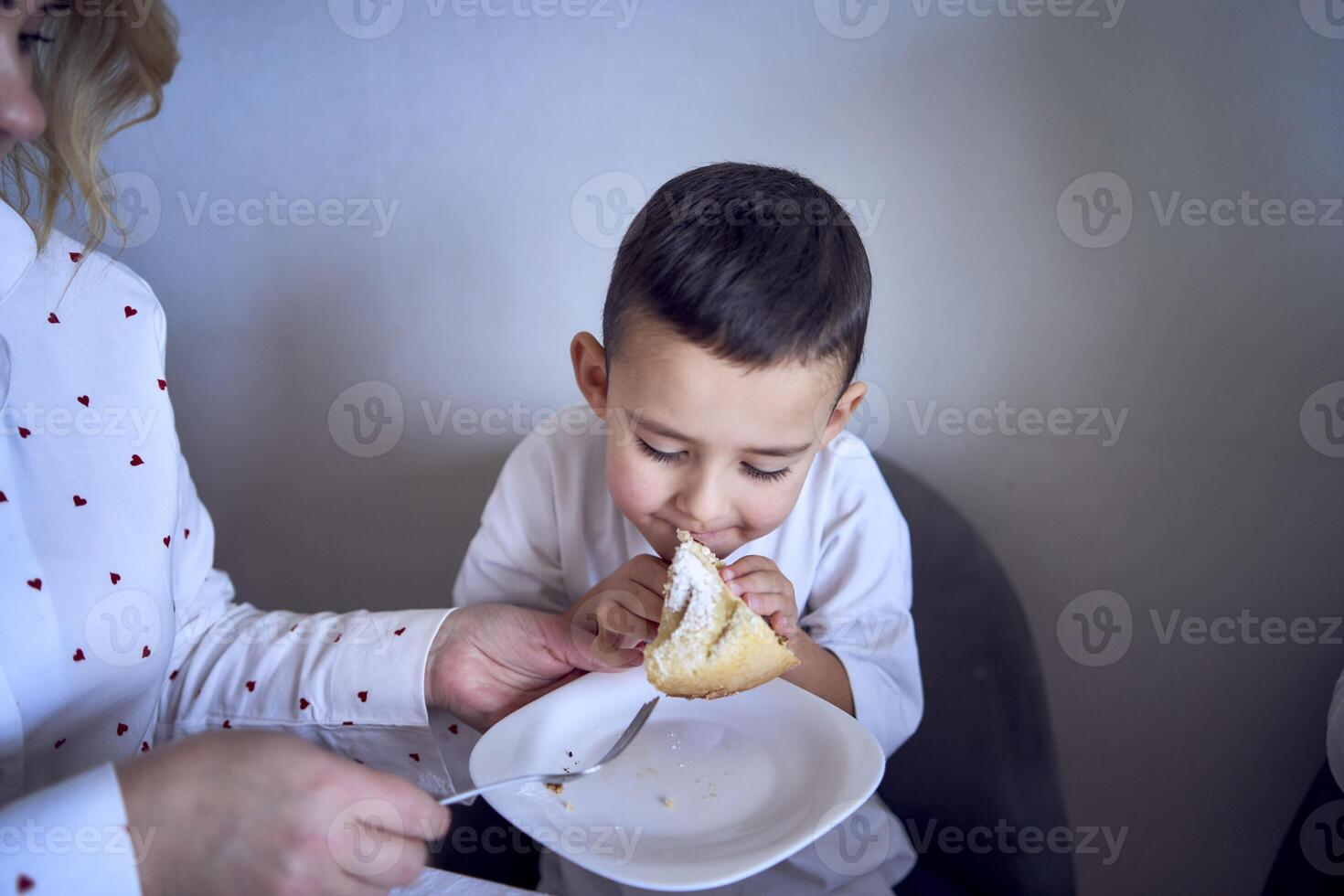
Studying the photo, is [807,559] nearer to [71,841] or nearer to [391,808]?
[391,808]

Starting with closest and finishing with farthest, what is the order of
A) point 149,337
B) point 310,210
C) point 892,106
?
point 149,337 < point 892,106 < point 310,210

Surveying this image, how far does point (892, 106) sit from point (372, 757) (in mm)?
1344

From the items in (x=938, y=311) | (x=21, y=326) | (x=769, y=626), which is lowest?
(x=769, y=626)

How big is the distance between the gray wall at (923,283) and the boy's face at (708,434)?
1.63 feet

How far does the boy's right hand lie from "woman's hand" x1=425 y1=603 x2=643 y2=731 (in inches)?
1.4

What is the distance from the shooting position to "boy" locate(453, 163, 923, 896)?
3.73ft

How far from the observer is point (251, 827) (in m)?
0.83

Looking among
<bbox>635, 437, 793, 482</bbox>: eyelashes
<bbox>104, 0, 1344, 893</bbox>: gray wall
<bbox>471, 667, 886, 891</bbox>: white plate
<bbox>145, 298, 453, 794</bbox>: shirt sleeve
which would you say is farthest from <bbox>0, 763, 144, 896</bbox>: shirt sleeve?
<bbox>104, 0, 1344, 893</bbox>: gray wall

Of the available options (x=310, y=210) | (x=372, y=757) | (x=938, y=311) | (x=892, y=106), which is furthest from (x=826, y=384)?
(x=310, y=210)

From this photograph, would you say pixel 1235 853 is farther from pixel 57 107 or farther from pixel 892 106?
pixel 57 107

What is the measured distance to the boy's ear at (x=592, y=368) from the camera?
53.0 inches

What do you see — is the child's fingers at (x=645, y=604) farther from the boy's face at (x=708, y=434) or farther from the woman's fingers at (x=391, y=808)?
the woman's fingers at (x=391, y=808)

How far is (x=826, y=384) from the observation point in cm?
120

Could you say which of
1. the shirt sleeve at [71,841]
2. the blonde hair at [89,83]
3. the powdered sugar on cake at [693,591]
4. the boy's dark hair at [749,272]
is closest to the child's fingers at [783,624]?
the powdered sugar on cake at [693,591]
